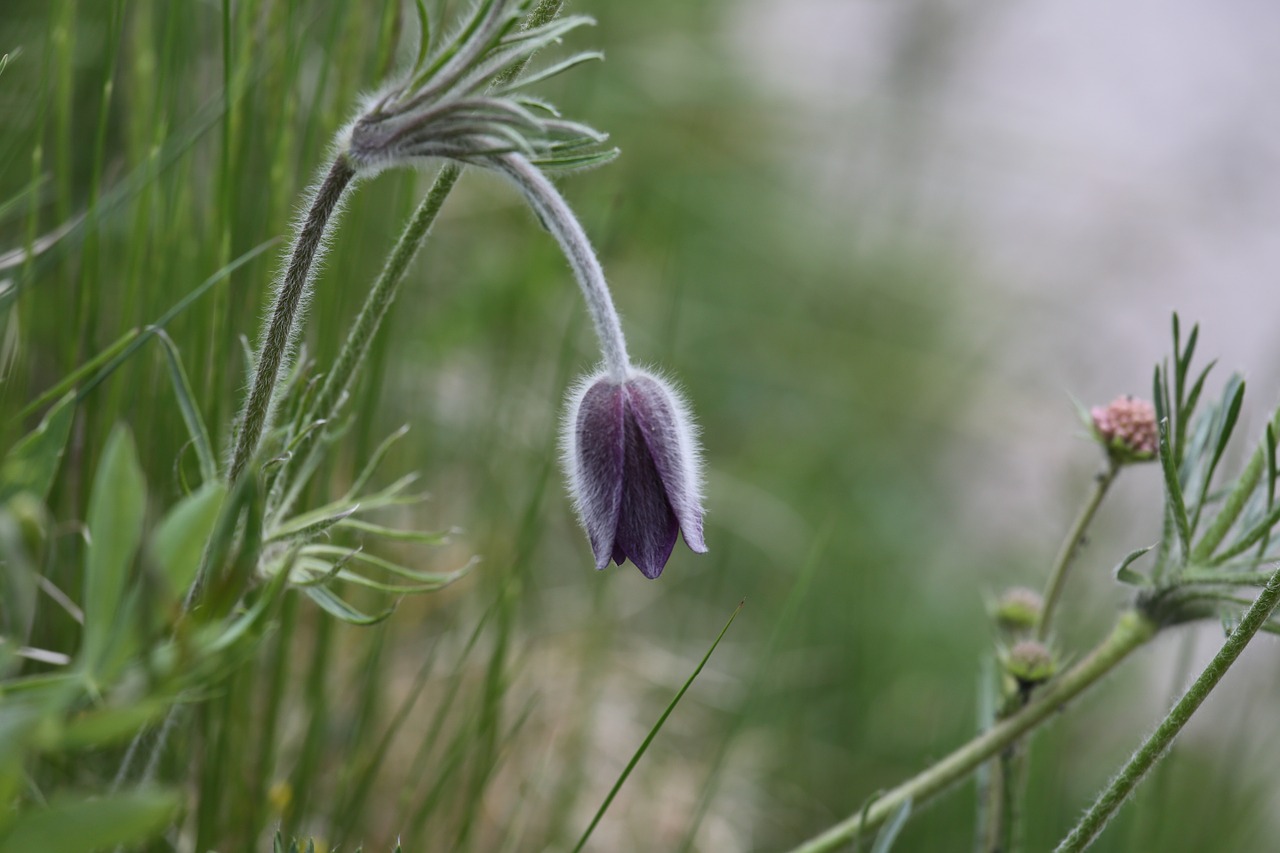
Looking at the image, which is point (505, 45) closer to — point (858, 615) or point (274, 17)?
point (274, 17)

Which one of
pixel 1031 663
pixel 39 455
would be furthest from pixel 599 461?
pixel 1031 663

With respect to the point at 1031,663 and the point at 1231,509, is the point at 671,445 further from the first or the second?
the point at 1231,509

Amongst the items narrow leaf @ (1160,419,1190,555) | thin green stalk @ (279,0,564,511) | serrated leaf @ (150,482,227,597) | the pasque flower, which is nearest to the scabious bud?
narrow leaf @ (1160,419,1190,555)

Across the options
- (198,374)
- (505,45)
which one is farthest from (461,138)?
(198,374)

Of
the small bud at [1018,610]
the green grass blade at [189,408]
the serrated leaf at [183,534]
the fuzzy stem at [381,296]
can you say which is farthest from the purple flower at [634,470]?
the small bud at [1018,610]

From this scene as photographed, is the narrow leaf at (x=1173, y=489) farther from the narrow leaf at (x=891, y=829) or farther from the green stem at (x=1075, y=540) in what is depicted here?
the narrow leaf at (x=891, y=829)

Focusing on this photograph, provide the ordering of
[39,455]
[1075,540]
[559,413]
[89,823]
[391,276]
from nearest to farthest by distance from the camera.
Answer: [89,823] → [39,455] → [391,276] → [1075,540] → [559,413]

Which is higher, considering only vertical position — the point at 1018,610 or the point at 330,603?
the point at 1018,610

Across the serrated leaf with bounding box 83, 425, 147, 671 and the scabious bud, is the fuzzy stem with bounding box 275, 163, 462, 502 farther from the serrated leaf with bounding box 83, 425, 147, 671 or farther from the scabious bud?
the scabious bud
